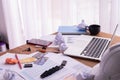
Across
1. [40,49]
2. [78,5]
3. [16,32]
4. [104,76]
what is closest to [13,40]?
[16,32]

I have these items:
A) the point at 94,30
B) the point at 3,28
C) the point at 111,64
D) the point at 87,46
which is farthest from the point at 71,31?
the point at 3,28

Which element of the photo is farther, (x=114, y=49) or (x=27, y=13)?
(x=27, y=13)

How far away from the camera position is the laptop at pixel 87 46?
1297 millimetres

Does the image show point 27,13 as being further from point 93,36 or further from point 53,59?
point 53,59

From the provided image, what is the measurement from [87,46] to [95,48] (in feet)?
0.20

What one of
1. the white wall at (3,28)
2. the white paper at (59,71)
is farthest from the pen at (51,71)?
the white wall at (3,28)

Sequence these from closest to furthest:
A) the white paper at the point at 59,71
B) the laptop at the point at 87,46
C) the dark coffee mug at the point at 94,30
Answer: the white paper at the point at 59,71 < the laptop at the point at 87,46 < the dark coffee mug at the point at 94,30

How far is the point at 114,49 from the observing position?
872 mm

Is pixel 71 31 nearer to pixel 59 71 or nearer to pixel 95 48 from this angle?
pixel 95 48

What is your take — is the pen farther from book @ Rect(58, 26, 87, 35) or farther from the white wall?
the white wall

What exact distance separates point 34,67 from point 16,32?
1.75 m

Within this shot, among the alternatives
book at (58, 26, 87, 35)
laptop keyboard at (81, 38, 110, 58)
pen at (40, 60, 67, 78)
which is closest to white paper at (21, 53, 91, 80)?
pen at (40, 60, 67, 78)

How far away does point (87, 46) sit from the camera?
4.63 ft

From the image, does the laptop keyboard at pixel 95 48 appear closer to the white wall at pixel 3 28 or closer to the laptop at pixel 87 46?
the laptop at pixel 87 46
